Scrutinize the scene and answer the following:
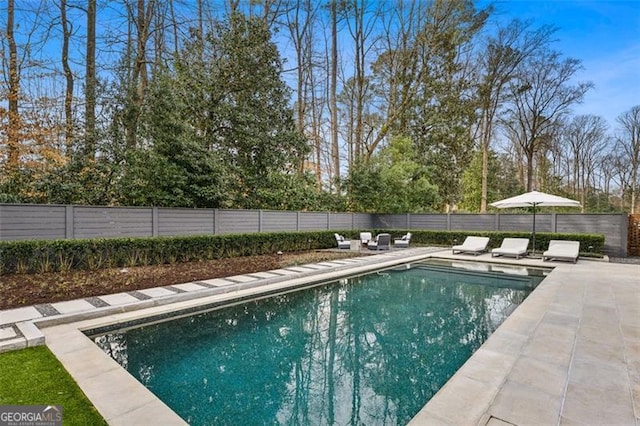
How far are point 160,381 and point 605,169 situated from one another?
36.7m

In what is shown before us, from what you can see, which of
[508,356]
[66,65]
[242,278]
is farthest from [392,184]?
[66,65]

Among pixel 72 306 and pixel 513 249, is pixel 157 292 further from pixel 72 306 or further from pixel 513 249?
pixel 513 249

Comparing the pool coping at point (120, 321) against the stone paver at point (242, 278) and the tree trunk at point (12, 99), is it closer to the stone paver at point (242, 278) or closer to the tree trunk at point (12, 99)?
the stone paver at point (242, 278)

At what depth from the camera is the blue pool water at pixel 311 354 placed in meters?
2.86

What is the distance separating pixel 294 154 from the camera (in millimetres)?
14602

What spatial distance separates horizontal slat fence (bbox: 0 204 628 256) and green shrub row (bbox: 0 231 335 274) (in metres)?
0.51

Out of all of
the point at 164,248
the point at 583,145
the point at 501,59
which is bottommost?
the point at 164,248

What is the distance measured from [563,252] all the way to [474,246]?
2756 millimetres

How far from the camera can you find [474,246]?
12.4m

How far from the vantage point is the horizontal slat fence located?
7461 millimetres

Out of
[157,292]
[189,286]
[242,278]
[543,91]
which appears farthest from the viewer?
[543,91]

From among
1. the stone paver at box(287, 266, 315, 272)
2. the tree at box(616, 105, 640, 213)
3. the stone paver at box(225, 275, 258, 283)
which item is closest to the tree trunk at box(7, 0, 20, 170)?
the stone paver at box(225, 275, 258, 283)

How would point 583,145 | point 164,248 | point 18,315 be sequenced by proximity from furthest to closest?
point 583,145 < point 164,248 < point 18,315

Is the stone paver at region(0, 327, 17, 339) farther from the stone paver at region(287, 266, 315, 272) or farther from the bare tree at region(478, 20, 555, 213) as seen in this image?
the bare tree at region(478, 20, 555, 213)
